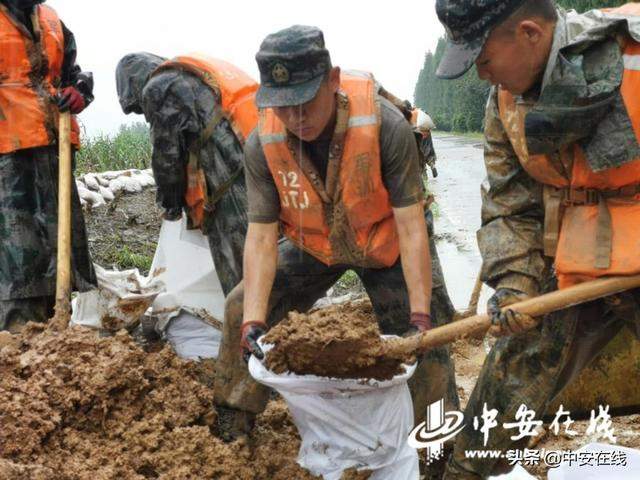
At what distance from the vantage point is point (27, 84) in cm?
471

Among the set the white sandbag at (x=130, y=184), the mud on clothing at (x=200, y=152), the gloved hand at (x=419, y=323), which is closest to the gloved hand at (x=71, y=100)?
the mud on clothing at (x=200, y=152)

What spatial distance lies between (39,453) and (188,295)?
1812 millimetres

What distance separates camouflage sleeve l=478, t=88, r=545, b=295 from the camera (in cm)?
305

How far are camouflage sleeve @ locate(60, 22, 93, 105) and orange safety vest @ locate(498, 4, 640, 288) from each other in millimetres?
3042

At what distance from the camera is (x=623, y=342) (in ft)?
12.0

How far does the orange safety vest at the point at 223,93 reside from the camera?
14.2 ft

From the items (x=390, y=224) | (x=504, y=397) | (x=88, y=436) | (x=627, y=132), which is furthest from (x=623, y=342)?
(x=88, y=436)

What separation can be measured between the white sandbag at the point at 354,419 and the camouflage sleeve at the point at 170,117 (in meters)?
1.65

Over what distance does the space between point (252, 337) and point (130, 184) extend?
7446 mm

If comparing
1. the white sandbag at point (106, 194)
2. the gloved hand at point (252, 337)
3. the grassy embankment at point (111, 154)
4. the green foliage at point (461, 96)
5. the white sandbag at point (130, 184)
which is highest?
the gloved hand at point (252, 337)

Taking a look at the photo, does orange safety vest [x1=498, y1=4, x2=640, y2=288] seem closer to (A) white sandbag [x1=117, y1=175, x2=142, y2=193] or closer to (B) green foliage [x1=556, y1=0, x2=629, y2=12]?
(A) white sandbag [x1=117, y1=175, x2=142, y2=193]

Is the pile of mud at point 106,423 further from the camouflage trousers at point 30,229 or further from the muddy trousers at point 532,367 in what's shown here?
the camouflage trousers at point 30,229

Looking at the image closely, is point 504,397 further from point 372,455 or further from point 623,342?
point 623,342

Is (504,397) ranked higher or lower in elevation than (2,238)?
higher
